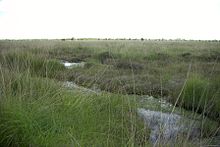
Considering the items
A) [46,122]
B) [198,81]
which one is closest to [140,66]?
[198,81]

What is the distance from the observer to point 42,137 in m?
2.29

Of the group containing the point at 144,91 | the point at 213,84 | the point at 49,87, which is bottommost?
the point at 144,91

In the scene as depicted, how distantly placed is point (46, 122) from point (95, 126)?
1.74 ft

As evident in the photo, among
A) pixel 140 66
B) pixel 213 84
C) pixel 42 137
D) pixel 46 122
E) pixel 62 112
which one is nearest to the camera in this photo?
pixel 42 137

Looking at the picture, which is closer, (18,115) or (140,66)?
(18,115)

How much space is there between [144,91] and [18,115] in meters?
4.81

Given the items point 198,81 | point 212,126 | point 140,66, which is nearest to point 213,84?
point 198,81

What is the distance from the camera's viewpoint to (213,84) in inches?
215

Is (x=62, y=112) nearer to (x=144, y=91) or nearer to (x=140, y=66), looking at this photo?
(x=144, y=91)

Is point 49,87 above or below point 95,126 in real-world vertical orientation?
above

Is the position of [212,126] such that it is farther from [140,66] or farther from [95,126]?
[140,66]

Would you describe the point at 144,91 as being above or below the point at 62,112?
below

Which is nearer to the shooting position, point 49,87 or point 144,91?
point 49,87

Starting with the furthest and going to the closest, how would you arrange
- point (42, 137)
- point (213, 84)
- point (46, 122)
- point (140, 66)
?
point (140, 66)
point (213, 84)
point (46, 122)
point (42, 137)
